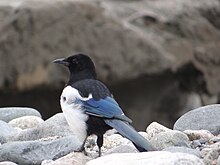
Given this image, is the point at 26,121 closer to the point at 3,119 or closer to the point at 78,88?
the point at 3,119

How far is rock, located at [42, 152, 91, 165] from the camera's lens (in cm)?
446

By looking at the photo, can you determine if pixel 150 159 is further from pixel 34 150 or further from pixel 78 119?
pixel 34 150

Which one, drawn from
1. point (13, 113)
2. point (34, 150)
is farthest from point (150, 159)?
point (13, 113)

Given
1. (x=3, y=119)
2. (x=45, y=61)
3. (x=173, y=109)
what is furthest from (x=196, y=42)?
(x=3, y=119)

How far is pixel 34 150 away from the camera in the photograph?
4957mm

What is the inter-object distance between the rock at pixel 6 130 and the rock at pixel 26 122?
0.92 feet

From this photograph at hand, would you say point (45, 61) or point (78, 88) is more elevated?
point (78, 88)

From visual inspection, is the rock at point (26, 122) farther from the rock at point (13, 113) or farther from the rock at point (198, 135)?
the rock at point (198, 135)

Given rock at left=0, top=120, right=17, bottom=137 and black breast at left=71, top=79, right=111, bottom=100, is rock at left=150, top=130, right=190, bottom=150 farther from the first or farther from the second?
rock at left=0, top=120, right=17, bottom=137

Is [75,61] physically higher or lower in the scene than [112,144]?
higher

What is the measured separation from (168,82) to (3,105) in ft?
6.14

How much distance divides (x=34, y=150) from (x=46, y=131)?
607 mm

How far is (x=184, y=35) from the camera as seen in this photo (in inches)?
392

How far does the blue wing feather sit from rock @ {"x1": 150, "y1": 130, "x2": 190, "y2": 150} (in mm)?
457
